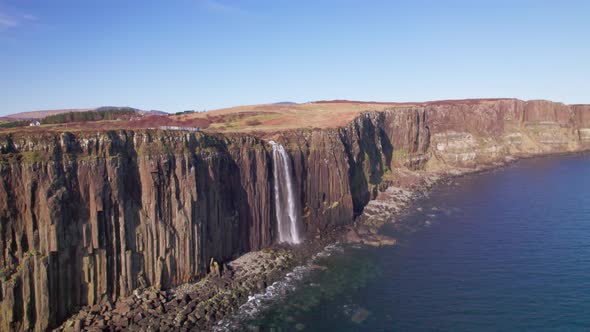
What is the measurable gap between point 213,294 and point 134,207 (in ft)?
31.5

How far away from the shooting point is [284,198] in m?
49.0

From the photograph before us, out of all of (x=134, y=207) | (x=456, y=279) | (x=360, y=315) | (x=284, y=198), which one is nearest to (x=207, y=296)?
(x=134, y=207)

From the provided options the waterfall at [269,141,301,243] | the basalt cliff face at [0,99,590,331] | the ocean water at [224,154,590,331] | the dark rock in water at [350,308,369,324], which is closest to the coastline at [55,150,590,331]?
the basalt cliff face at [0,99,590,331]

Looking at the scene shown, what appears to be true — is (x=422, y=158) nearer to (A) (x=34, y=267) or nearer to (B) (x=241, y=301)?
(B) (x=241, y=301)

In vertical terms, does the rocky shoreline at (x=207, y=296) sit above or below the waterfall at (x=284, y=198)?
below

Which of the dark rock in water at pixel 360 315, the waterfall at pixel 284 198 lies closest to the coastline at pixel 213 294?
the waterfall at pixel 284 198

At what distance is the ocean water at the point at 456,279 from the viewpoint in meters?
30.8

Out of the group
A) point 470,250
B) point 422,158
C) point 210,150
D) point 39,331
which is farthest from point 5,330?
point 422,158

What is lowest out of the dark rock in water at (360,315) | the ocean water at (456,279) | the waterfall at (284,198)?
the dark rock in water at (360,315)

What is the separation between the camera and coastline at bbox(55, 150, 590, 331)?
A: 99.6 ft

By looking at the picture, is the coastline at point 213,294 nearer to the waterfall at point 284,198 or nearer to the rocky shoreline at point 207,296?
the rocky shoreline at point 207,296

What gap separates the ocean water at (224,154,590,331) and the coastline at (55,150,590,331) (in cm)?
204

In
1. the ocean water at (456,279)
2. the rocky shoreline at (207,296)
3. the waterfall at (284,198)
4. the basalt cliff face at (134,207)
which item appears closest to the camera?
the basalt cliff face at (134,207)

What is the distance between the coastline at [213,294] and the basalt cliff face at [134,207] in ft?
3.83
